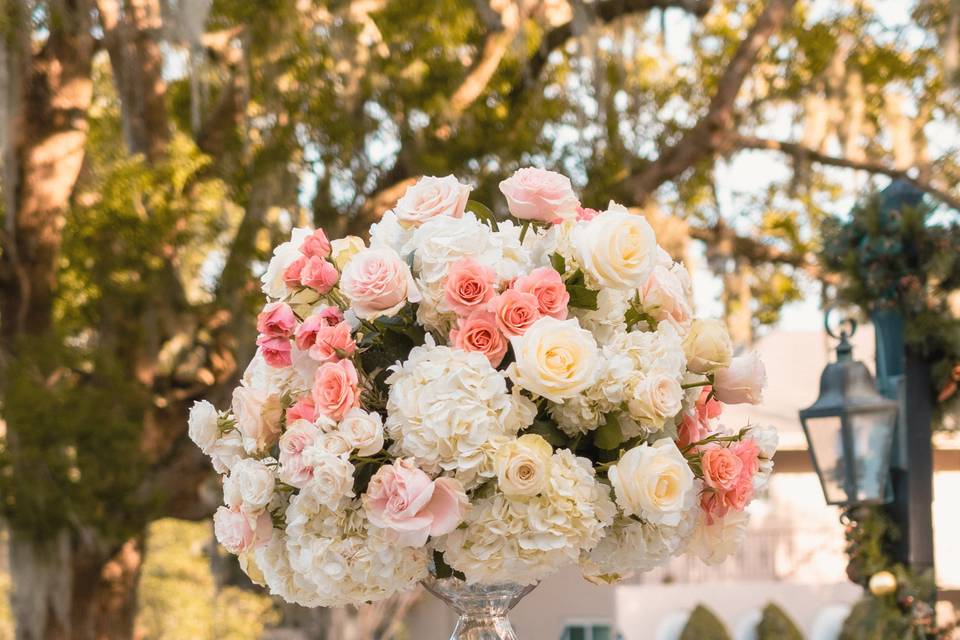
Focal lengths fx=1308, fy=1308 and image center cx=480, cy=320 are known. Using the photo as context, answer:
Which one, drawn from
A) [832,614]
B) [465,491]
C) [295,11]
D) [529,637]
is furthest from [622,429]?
[529,637]


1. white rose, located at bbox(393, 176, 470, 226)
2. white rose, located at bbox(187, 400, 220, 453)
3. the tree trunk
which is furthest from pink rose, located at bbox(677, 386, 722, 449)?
the tree trunk

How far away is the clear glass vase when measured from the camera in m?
1.72

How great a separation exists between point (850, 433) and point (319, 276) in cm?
238

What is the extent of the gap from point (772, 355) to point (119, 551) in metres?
11.8

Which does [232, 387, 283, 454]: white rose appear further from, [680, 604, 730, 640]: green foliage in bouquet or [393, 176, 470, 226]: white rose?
[680, 604, 730, 640]: green foliage in bouquet

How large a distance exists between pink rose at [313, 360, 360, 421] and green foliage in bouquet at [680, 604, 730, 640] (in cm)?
822

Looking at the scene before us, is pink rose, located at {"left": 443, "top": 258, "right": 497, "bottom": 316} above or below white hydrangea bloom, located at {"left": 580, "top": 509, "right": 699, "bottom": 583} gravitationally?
above

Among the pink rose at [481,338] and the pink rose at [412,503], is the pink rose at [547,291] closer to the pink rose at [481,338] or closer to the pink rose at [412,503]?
the pink rose at [481,338]

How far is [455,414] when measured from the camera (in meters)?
1.57

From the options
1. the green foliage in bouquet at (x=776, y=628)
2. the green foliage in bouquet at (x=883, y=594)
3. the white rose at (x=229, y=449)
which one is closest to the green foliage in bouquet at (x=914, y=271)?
the green foliage in bouquet at (x=883, y=594)

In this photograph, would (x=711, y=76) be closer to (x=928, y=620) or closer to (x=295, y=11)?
(x=295, y=11)

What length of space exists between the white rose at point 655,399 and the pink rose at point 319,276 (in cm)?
44

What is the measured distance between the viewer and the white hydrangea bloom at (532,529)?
5.17 feet

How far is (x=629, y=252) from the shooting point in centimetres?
170
